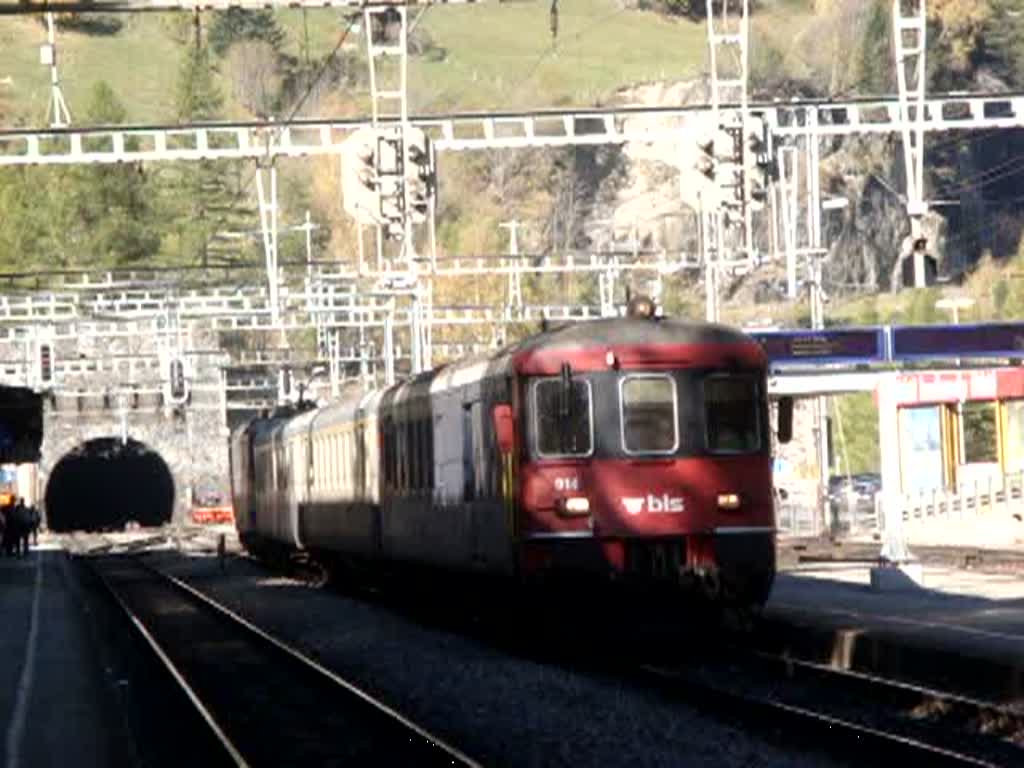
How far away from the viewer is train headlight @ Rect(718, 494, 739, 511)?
26969 mm

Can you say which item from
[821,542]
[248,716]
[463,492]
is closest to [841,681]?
[248,716]

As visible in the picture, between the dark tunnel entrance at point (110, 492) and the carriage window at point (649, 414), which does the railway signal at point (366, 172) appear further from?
the dark tunnel entrance at point (110, 492)

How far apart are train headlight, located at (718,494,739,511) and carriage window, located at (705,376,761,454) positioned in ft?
1.44

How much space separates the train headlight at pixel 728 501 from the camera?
26969 millimetres

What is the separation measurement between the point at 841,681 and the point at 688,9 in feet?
572

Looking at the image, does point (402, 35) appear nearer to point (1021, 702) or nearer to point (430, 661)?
point (430, 661)

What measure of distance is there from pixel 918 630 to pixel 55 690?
8.19 m

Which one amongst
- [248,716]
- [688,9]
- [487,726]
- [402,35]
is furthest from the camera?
[688,9]

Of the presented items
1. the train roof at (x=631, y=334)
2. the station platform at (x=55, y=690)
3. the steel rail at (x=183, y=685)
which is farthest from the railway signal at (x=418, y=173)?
the train roof at (x=631, y=334)

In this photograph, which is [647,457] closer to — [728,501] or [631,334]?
[728,501]

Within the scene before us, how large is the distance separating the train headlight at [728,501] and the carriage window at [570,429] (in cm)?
125

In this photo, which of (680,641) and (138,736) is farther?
(680,641)

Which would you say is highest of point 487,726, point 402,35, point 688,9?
point 688,9

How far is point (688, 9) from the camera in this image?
19650 cm
